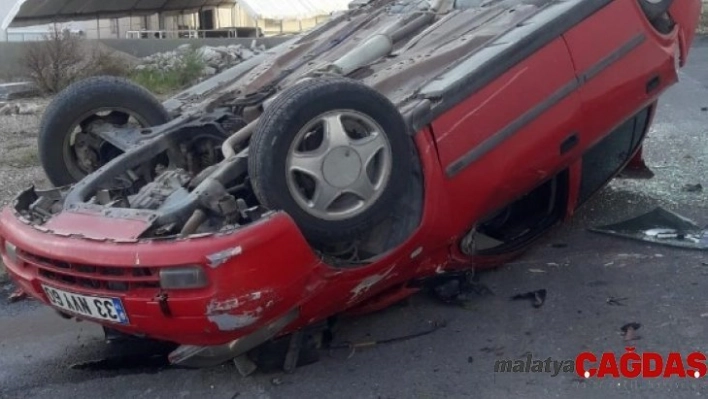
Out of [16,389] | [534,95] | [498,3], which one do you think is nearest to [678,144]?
[498,3]

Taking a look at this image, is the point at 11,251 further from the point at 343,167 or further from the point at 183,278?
the point at 343,167

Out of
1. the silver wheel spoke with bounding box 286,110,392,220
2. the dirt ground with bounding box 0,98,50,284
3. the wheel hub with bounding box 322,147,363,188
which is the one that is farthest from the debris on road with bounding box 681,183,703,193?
the dirt ground with bounding box 0,98,50,284

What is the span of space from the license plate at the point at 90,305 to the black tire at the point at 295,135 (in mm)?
690

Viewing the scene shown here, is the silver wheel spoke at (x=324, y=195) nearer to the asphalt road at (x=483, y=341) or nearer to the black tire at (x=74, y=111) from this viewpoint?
the asphalt road at (x=483, y=341)

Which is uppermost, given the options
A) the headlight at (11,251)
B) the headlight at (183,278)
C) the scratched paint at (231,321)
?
the headlight at (183,278)

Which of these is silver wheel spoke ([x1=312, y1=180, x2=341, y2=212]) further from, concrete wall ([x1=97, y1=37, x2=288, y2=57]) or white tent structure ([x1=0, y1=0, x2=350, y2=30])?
white tent structure ([x1=0, y1=0, x2=350, y2=30])

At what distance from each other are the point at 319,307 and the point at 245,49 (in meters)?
16.3

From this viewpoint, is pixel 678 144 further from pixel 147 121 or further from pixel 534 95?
pixel 147 121

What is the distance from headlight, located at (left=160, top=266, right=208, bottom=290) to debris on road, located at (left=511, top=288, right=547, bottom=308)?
1802 millimetres

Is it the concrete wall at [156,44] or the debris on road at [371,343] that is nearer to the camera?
the debris on road at [371,343]

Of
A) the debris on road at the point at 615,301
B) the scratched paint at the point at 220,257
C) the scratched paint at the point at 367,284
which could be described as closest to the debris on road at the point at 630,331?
the debris on road at the point at 615,301

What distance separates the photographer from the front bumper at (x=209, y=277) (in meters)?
3.37

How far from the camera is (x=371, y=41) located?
500 centimetres

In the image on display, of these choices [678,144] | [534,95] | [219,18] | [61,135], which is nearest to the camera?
[534,95]
